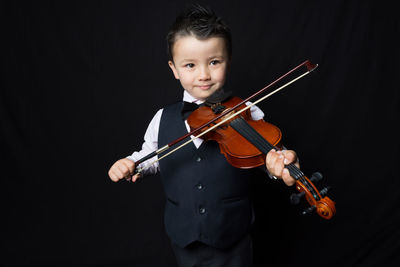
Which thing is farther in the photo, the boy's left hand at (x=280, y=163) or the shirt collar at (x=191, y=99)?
the shirt collar at (x=191, y=99)

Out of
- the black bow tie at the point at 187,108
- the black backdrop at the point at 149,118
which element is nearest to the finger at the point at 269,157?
the black bow tie at the point at 187,108

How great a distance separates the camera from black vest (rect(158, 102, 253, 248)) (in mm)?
1121

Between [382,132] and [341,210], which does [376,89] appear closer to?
[382,132]

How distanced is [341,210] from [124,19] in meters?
1.52

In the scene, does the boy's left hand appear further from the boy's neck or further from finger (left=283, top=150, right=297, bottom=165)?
the boy's neck

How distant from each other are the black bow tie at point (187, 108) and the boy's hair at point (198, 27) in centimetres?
19

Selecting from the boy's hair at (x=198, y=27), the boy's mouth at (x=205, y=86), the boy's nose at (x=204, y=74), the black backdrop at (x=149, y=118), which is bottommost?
the black backdrop at (x=149, y=118)

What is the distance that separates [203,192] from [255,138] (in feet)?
0.89

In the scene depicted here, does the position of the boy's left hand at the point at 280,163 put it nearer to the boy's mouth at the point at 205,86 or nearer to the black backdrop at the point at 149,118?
the boy's mouth at the point at 205,86

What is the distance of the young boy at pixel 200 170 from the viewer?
42.4 inches

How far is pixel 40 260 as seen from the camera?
1917 millimetres

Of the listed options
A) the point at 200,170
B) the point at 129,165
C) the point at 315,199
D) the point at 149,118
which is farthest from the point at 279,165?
the point at 149,118

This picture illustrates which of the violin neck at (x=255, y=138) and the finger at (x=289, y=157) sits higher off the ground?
the violin neck at (x=255, y=138)

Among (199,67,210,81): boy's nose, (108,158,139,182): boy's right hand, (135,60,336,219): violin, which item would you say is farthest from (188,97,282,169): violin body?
(108,158,139,182): boy's right hand
